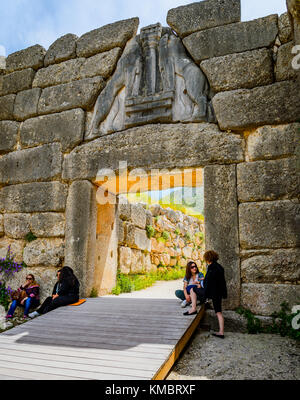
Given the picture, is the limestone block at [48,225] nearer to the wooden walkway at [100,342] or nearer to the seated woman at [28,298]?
the seated woman at [28,298]

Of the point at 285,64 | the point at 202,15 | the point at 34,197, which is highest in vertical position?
the point at 202,15

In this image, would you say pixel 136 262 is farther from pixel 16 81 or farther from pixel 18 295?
pixel 16 81

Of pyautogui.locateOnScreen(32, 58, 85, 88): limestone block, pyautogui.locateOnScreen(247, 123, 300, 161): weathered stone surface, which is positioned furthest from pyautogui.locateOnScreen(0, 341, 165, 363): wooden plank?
pyautogui.locateOnScreen(32, 58, 85, 88): limestone block

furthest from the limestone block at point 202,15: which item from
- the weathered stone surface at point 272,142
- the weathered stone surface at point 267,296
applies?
the weathered stone surface at point 267,296

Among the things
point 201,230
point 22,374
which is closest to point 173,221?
point 201,230

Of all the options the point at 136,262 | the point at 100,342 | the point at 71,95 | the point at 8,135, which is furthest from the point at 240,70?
the point at 136,262

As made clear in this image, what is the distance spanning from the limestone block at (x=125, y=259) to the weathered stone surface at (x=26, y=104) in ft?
10.6

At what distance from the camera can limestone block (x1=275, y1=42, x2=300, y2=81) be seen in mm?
4262

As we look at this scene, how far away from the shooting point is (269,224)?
4.04 meters

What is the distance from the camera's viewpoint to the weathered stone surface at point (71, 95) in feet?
18.2

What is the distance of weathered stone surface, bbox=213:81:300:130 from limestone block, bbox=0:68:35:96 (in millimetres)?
3672

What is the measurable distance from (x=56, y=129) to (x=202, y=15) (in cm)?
291

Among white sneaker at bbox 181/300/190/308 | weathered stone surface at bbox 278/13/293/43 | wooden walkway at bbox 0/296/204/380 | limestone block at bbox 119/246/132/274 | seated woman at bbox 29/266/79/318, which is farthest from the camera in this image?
limestone block at bbox 119/246/132/274

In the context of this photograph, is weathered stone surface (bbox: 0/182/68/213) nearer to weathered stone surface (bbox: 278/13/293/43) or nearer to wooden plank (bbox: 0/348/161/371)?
wooden plank (bbox: 0/348/161/371)
